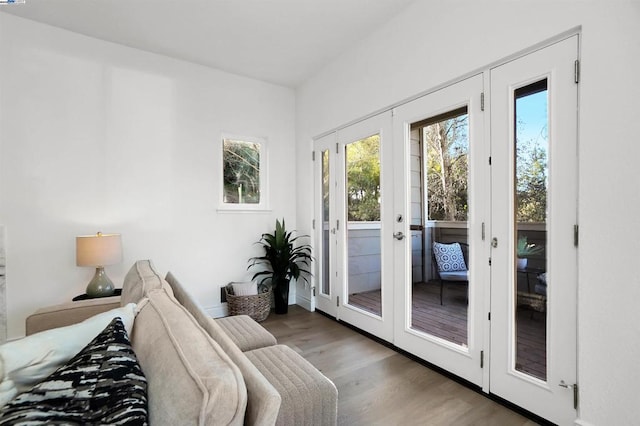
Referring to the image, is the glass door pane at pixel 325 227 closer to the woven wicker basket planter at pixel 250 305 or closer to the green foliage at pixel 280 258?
the green foliage at pixel 280 258

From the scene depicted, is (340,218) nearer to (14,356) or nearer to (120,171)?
(120,171)

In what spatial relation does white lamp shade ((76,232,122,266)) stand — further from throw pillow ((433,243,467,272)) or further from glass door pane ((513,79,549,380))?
glass door pane ((513,79,549,380))

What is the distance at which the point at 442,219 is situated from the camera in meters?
2.32

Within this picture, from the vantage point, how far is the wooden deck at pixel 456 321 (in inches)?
68.6

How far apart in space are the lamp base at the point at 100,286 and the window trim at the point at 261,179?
128 cm

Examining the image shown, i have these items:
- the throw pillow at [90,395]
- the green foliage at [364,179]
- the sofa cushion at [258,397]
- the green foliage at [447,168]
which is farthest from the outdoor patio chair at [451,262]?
the throw pillow at [90,395]

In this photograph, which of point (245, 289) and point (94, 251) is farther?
point (245, 289)

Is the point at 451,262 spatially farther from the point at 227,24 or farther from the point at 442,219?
the point at 227,24

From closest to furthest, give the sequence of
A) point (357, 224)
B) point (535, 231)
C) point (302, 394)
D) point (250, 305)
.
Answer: point (302, 394)
point (535, 231)
point (357, 224)
point (250, 305)

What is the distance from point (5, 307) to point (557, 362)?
4.00m

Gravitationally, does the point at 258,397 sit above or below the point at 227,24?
below

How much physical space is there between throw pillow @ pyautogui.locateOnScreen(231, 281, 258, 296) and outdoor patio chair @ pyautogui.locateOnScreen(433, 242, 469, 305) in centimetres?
197

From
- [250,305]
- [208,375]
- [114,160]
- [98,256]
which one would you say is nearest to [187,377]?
[208,375]

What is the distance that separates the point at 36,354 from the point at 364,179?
258 centimetres
